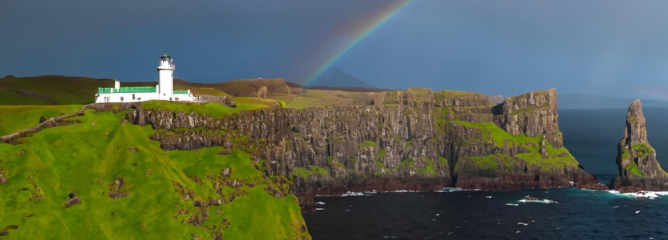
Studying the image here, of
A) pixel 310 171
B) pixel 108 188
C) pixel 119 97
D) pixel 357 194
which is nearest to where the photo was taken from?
pixel 108 188

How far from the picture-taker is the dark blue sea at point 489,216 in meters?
132

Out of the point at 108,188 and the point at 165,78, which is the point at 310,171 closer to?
the point at 165,78

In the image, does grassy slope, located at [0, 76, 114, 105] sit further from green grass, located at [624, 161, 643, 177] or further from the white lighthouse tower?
green grass, located at [624, 161, 643, 177]

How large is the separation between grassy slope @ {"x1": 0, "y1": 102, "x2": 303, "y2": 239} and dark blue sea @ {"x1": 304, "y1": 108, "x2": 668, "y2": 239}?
65.1ft

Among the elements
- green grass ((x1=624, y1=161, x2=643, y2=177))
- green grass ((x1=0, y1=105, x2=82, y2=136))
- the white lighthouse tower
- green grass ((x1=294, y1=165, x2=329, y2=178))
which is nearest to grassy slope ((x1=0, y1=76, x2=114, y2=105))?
green grass ((x1=0, y1=105, x2=82, y2=136))

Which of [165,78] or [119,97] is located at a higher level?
[165,78]

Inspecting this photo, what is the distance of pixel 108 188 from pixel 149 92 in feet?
146

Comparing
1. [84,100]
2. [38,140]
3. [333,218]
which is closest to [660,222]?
[333,218]

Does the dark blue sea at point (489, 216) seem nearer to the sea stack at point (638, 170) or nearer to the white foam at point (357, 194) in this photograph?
the white foam at point (357, 194)

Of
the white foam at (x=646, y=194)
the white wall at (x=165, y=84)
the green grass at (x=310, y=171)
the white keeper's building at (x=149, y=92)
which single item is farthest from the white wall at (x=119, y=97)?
the white foam at (x=646, y=194)

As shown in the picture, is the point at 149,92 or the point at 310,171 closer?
the point at 149,92

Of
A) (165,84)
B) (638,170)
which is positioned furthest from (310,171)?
(638,170)

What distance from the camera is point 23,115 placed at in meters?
123

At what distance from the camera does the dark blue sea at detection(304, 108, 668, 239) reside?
434 feet
